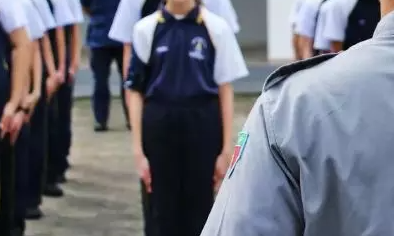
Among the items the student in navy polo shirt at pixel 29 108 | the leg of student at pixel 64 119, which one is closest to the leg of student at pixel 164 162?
the student in navy polo shirt at pixel 29 108

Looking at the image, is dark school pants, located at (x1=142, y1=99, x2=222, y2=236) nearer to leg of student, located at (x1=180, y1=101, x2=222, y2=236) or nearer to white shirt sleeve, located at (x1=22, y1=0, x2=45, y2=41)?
leg of student, located at (x1=180, y1=101, x2=222, y2=236)

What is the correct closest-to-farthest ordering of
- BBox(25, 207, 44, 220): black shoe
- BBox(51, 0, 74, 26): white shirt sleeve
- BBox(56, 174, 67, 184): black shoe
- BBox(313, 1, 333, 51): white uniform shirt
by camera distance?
BBox(313, 1, 333, 51): white uniform shirt → BBox(25, 207, 44, 220): black shoe → BBox(51, 0, 74, 26): white shirt sleeve → BBox(56, 174, 67, 184): black shoe

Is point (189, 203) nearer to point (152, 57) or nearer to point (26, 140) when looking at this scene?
point (152, 57)

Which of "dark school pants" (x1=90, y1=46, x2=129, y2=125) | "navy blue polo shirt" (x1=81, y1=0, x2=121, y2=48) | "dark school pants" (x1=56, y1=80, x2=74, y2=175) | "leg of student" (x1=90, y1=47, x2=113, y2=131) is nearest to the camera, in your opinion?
"dark school pants" (x1=56, y1=80, x2=74, y2=175)

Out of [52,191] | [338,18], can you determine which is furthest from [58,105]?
[338,18]

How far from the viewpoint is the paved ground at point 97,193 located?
5891 millimetres

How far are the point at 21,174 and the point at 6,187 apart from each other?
1.35 feet

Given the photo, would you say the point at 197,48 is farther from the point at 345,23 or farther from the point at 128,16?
the point at 345,23

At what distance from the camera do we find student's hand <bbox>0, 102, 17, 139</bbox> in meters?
4.70

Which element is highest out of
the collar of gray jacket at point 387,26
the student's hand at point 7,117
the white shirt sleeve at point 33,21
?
the collar of gray jacket at point 387,26

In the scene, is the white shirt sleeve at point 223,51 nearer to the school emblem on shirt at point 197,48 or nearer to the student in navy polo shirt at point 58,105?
the school emblem on shirt at point 197,48

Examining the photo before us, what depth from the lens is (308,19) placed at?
652 cm

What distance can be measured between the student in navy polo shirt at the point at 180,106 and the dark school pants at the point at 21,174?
45.8 inches

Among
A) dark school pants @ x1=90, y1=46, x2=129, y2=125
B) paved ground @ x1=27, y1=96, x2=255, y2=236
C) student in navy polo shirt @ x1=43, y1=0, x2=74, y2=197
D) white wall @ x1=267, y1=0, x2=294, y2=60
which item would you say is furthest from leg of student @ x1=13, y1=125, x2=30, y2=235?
white wall @ x1=267, y1=0, x2=294, y2=60
